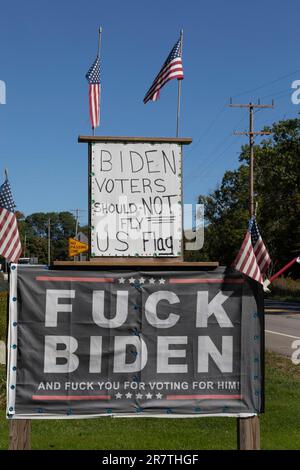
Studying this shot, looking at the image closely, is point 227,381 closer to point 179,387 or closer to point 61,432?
point 179,387

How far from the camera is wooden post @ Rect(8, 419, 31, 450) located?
17.0 feet

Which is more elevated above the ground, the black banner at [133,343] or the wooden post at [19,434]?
the black banner at [133,343]

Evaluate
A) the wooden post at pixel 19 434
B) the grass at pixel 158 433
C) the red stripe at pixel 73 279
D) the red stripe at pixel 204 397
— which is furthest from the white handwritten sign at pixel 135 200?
the grass at pixel 158 433

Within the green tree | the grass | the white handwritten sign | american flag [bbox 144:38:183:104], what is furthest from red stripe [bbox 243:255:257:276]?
the green tree

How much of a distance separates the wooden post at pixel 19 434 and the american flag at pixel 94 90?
294 centimetres

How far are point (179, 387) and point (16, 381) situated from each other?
4.35ft

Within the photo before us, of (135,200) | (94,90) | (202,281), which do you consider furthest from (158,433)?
(94,90)

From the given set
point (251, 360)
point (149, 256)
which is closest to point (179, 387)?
point (251, 360)

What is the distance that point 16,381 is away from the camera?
5.28 m

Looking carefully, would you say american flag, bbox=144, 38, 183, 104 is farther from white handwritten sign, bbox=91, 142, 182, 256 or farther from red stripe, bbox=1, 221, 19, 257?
red stripe, bbox=1, 221, 19, 257

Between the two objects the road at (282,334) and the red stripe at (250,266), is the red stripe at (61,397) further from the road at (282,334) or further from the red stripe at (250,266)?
the road at (282,334)

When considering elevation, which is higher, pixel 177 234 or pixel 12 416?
pixel 177 234

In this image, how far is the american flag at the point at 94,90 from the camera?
652 cm
